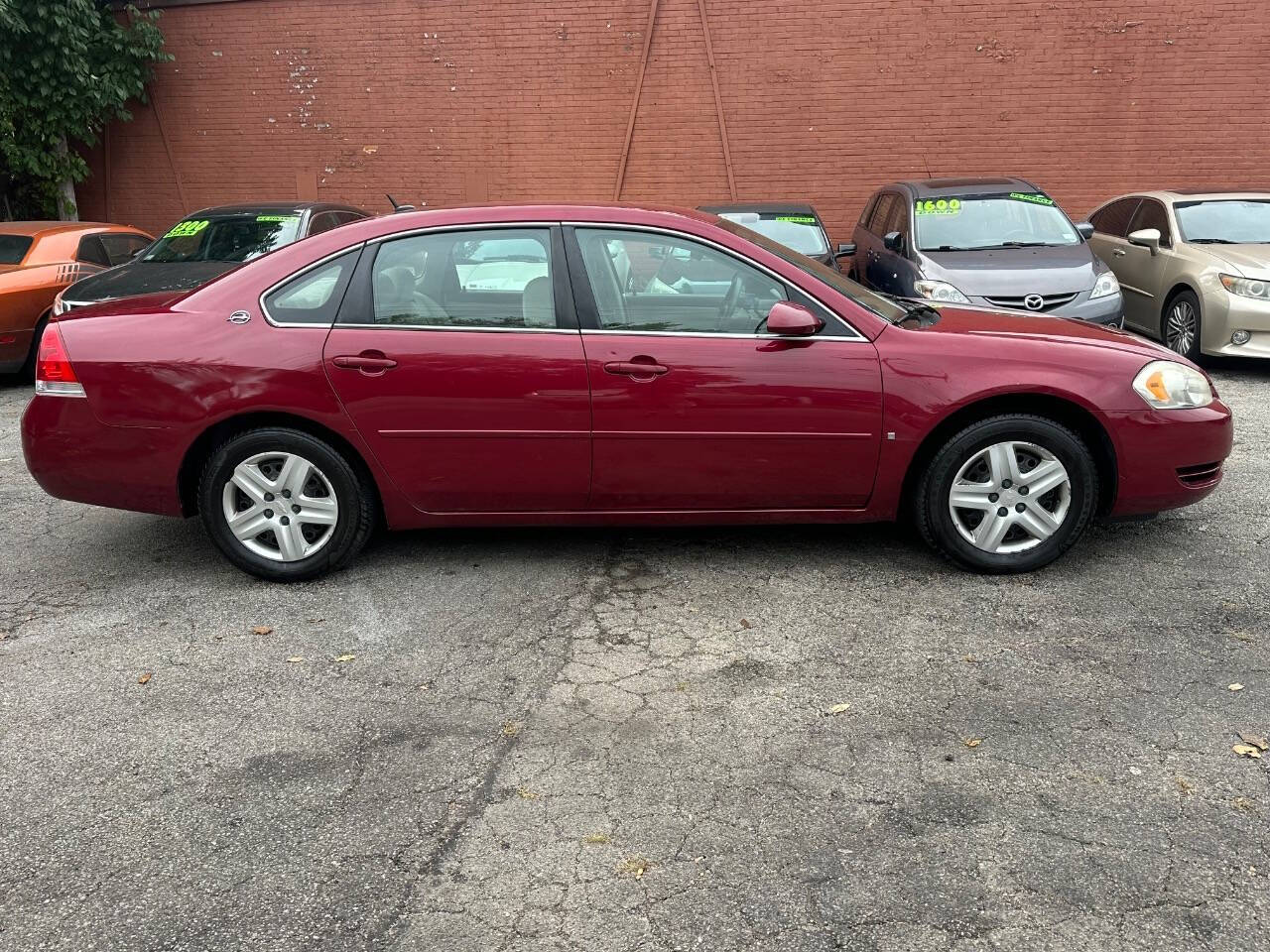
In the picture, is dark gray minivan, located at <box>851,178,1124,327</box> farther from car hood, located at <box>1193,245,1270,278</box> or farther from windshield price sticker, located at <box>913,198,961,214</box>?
car hood, located at <box>1193,245,1270,278</box>

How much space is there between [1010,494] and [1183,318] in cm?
566

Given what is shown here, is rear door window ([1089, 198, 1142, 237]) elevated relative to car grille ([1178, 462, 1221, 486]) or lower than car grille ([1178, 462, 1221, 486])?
elevated

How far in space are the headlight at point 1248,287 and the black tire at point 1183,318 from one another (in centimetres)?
32

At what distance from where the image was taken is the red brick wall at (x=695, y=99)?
12.6 metres

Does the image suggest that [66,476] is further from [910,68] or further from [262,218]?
[910,68]

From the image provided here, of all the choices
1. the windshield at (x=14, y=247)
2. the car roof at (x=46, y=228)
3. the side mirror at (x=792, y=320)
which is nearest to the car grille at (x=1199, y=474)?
the side mirror at (x=792, y=320)

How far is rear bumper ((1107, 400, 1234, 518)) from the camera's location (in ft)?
14.8

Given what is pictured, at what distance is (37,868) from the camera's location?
9.36ft

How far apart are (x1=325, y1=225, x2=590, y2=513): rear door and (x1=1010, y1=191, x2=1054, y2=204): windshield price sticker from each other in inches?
251

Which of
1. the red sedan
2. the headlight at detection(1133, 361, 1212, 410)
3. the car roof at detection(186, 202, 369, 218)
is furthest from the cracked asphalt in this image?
the car roof at detection(186, 202, 369, 218)

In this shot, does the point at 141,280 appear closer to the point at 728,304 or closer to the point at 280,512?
the point at 280,512

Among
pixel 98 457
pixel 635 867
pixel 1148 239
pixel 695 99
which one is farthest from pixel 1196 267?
pixel 98 457

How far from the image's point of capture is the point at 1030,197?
381 inches

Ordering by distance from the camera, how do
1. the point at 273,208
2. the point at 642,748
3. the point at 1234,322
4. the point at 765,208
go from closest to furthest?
the point at 642,748 < the point at 1234,322 < the point at 273,208 < the point at 765,208
